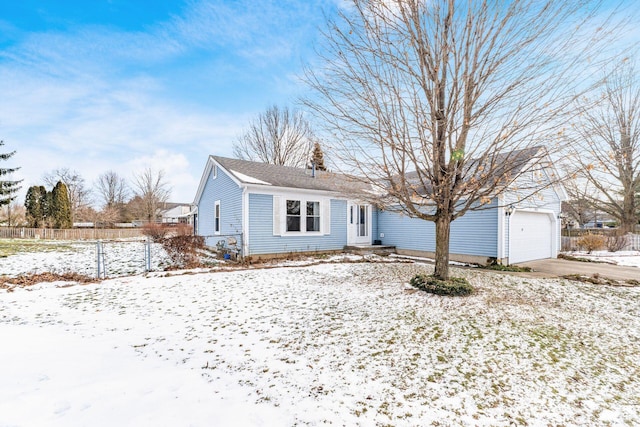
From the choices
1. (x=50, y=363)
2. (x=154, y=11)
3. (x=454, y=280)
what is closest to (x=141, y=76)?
(x=154, y=11)

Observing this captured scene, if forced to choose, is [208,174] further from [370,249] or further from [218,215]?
[370,249]

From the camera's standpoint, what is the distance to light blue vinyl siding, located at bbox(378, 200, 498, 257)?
10203 millimetres

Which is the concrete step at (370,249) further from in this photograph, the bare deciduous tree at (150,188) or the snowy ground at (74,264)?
the bare deciduous tree at (150,188)

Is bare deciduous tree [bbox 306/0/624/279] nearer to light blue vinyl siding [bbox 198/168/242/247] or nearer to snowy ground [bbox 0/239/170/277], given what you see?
light blue vinyl siding [bbox 198/168/242/247]

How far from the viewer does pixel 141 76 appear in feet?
36.7

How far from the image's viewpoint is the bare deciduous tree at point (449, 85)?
195 inches

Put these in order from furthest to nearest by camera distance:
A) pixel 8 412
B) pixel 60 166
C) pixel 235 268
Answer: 1. pixel 60 166
2. pixel 235 268
3. pixel 8 412

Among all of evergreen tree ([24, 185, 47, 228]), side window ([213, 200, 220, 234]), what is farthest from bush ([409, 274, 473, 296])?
evergreen tree ([24, 185, 47, 228])

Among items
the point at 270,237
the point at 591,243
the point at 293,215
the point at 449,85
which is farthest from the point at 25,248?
the point at 591,243

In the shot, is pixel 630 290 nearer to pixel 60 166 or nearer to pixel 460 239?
pixel 460 239

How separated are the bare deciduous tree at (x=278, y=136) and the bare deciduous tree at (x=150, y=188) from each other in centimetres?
1664

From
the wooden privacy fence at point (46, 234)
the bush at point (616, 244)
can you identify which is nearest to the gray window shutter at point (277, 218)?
the bush at point (616, 244)

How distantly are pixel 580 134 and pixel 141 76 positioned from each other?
13.8 metres

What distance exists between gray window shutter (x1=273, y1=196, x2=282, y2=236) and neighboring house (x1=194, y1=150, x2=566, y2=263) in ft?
0.13
